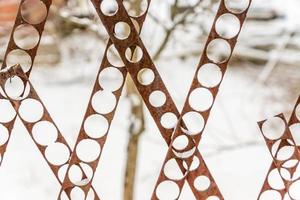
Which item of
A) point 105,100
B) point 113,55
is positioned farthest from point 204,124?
point 105,100

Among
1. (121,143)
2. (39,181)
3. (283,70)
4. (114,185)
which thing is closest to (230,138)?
(121,143)

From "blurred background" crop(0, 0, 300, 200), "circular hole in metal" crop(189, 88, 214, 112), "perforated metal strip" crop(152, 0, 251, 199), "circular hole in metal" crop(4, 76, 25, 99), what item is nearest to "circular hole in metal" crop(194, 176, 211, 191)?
"perforated metal strip" crop(152, 0, 251, 199)

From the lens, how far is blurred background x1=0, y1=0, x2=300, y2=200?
292cm

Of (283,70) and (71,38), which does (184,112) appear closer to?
(71,38)

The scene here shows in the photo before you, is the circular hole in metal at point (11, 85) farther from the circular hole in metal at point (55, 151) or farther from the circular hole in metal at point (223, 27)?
the circular hole in metal at point (223, 27)

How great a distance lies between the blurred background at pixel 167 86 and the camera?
292cm

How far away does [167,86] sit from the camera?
676cm

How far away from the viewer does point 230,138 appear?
224 inches

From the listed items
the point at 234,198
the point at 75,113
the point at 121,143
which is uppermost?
the point at 75,113

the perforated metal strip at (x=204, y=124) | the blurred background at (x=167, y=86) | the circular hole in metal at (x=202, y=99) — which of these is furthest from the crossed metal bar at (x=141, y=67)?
the blurred background at (x=167, y=86)

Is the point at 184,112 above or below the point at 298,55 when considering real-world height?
below

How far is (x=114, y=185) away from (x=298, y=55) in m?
5.03

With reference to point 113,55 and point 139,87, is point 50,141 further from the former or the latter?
point 113,55

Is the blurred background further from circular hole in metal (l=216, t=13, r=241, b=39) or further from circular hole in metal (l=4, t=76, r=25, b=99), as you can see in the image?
circular hole in metal (l=4, t=76, r=25, b=99)
